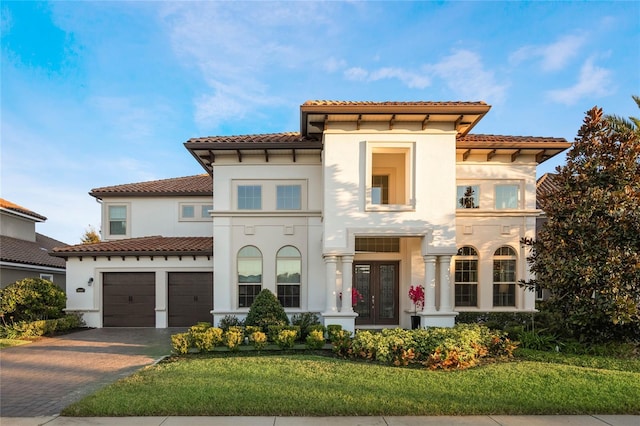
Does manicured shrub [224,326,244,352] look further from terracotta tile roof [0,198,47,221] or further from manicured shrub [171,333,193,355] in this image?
terracotta tile roof [0,198,47,221]

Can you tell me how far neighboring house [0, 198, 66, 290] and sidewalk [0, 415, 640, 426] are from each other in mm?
13825

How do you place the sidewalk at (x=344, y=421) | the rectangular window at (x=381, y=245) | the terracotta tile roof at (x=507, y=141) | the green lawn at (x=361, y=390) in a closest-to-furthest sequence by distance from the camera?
the sidewalk at (x=344, y=421), the green lawn at (x=361, y=390), the terracotta tile roof at (x=507, y=141), the rectangular window at (x=381, y=245)

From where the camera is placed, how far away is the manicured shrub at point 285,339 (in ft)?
32.5

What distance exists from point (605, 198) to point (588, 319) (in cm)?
307

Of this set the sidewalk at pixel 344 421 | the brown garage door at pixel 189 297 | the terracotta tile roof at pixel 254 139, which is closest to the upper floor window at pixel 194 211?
the brown garage door at pixel 189 297

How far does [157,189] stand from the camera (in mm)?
17688

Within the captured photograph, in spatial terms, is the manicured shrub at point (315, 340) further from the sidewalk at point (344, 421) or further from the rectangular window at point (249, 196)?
the rectangular window at point (249, 196)

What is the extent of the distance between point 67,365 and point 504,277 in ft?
46.0

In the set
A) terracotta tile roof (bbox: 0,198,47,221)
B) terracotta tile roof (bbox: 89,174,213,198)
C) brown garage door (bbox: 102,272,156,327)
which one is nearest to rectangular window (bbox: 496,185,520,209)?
terracotta tile roof (bbox: 89,174,213,198)

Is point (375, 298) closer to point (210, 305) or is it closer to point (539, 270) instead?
point (539, 270)

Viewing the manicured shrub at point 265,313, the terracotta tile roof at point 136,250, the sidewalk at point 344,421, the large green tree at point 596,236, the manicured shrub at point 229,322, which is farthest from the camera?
the terracotta tile roof at point 136,250

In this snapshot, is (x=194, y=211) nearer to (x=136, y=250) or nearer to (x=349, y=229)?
(x=136, y=250)

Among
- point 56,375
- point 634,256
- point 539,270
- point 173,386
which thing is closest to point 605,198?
point 634,256

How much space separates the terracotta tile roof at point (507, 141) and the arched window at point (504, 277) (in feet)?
12.5
